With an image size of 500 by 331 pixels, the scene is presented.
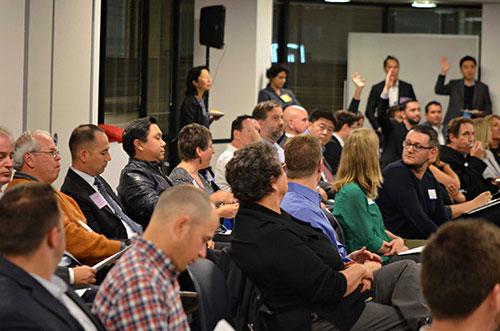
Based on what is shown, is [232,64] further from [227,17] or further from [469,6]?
[469,6]

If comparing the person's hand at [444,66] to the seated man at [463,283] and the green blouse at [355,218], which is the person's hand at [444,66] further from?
the seated man at [463,283]

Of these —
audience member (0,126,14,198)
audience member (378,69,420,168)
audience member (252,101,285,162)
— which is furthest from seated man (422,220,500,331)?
audience member (378,69,420,168)

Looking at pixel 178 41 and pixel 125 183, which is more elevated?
pixel 178 41

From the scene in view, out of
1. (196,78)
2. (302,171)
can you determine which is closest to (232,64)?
(196,78)

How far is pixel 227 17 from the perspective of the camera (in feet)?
37.6

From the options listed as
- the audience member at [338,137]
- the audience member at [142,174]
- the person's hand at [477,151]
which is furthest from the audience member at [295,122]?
the audience member at [142,174]

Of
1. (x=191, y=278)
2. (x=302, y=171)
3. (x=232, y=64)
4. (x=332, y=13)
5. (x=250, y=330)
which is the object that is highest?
(x=332, y=13)

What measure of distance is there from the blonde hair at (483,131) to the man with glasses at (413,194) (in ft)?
8.52

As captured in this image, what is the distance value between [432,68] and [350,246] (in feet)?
30.7

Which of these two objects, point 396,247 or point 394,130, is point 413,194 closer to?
point 396,247

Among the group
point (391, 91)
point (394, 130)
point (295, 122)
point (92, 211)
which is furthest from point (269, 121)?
point (391, 91)

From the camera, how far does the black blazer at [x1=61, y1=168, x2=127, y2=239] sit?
458cm

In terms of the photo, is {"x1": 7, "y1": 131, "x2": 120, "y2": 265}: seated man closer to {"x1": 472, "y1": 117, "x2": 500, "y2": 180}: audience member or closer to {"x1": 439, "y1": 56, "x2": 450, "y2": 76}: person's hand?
{"x1": 472, "y1": 117, "x2": 500, "y2": 180}: audience member

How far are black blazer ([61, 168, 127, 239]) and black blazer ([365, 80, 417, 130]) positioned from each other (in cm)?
782
